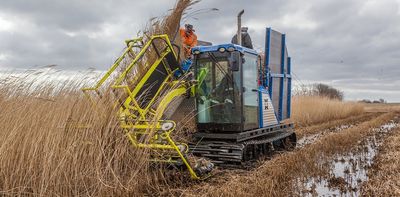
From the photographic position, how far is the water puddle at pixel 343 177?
5195 millimetres

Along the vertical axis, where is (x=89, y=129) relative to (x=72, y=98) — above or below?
below

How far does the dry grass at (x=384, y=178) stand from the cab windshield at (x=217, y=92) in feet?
7.87

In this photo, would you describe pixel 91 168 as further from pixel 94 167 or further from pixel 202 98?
pixel 202 98

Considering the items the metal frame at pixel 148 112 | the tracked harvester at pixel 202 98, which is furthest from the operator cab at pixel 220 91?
the metal frame at pixel 148 112

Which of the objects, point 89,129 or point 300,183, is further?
point 300,183

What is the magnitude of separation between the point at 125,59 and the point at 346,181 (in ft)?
12.9

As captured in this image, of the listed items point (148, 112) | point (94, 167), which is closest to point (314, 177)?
point (148, 112)

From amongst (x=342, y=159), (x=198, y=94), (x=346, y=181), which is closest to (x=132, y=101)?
(x=198, y=94)

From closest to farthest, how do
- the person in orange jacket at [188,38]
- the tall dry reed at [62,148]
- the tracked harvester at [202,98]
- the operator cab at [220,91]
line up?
1. the tall dry reed at [62,148]
2. the tracked harvester at [202,98]
3. the operator cab at [220,91]
4. the person in orange jacket at [188,38]

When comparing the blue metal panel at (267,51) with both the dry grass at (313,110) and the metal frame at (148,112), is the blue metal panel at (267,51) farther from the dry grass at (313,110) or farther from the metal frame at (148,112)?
the dry grass at (313,110)

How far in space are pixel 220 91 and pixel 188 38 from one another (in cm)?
145

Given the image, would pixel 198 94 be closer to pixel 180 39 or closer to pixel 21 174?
pixel 180 39

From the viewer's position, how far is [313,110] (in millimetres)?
16734

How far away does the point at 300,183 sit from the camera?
555 cm
